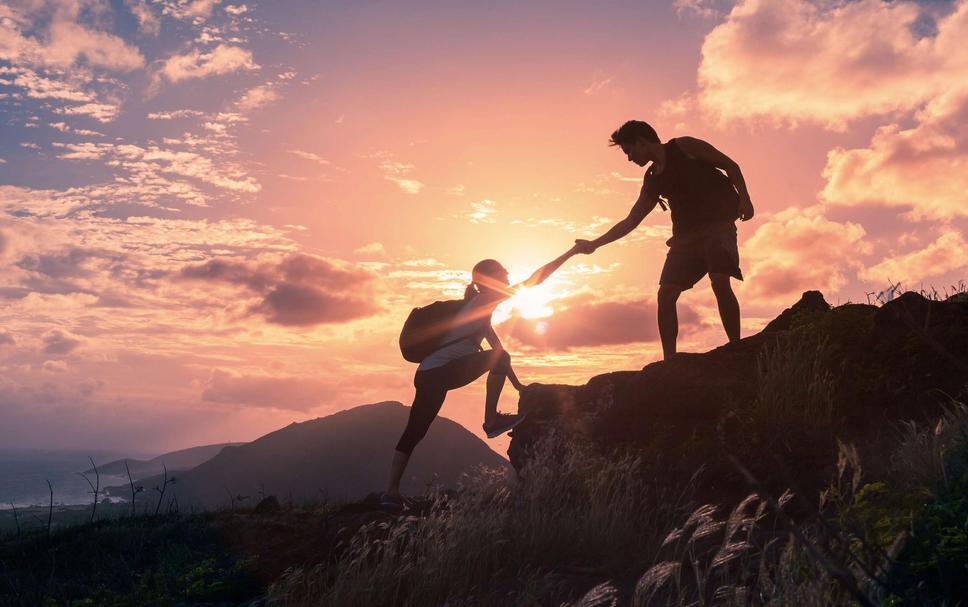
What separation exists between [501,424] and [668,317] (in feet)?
6.49

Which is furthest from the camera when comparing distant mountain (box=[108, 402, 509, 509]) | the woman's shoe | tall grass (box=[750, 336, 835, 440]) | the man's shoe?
distant mountain (box=[108, 402, 509, 509])

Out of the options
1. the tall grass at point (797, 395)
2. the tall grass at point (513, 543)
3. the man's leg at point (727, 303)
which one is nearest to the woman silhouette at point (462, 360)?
the tall grass at point (513, 543)

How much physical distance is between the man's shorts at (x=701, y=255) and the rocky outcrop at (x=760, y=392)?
2.51 ft

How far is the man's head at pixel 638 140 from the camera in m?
7.75

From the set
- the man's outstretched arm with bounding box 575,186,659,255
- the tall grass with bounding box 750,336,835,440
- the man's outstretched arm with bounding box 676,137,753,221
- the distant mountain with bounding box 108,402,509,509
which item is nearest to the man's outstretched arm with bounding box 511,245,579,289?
the man's outstretched arm with bounding box 575,186,659,255

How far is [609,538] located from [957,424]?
2.42 m

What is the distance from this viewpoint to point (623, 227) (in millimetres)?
8156

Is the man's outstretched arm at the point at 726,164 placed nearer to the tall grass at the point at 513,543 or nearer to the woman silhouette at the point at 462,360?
the woman silhouette at the point at 462,360

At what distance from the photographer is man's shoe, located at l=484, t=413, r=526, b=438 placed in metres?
7.79

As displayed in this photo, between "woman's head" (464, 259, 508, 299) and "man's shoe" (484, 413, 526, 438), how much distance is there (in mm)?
1276

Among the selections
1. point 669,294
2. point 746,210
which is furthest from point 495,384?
point 746,210

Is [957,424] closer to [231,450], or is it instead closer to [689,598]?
[689,598]

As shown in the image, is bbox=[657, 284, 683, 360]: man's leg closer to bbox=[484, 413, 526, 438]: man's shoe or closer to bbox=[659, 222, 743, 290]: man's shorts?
bbox=[659, 222, 743, 290]: man's shorts

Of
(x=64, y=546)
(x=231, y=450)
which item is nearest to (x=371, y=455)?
(x=231, y=450)
